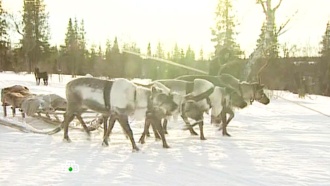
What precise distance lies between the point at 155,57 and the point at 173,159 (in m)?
30.2

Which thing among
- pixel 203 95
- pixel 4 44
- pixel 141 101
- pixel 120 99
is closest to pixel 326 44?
pixel 4 44

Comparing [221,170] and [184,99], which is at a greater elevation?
[184,99]

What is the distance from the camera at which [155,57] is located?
3688cm

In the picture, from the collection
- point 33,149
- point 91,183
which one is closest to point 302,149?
point 91,183

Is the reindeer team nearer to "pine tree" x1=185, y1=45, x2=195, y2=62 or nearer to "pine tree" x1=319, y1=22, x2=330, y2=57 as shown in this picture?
"pine tree" x1=319, y1=22, x2=330, y2=57

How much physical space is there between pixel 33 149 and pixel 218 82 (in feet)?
15.5

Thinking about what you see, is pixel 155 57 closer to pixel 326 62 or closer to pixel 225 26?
pixel 225 26

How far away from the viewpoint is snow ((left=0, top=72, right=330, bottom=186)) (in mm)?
5652

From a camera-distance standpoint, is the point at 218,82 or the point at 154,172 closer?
the point at 154,172

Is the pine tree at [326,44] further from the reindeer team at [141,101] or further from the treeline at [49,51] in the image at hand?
the reindeer team at [141,101]

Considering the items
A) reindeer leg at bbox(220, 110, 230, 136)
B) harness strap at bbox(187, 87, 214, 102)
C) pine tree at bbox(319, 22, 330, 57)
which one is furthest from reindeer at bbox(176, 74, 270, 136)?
pine tree at bbox(319, 22, 330, 57)

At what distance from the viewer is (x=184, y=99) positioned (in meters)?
8.90

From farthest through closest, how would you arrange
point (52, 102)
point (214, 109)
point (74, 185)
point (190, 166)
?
point (52, 102)
point (214, 109)
point (190, 166)
point (74, 185)

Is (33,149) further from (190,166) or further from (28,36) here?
(28,36)
